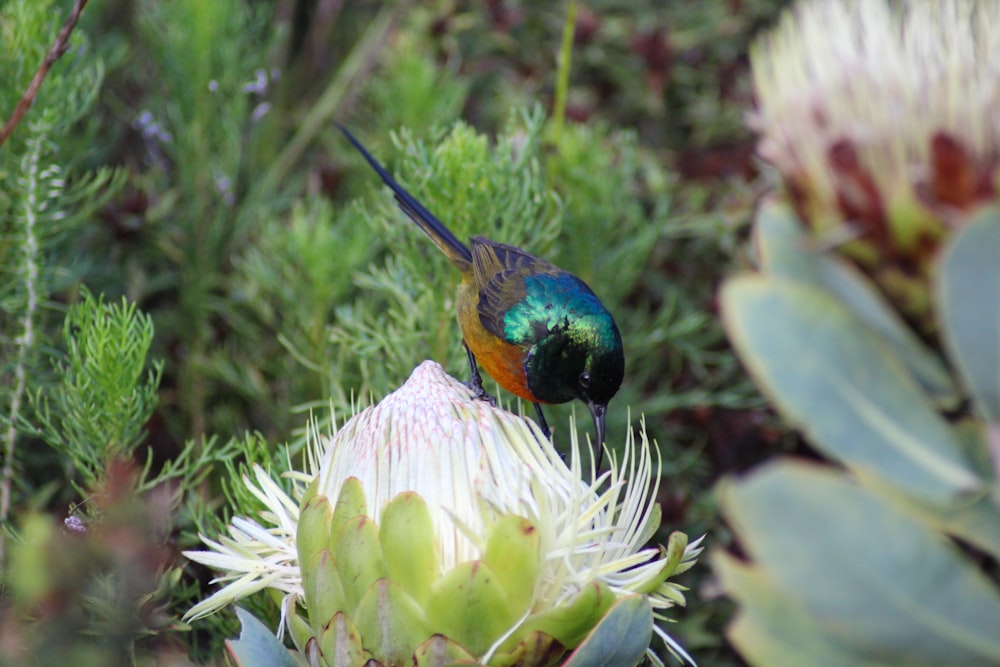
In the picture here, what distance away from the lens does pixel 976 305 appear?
0.39 meters

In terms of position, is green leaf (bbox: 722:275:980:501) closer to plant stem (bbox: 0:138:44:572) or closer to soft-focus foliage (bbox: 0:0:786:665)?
soft-focus foliage (bbox: 0:0:786:665)

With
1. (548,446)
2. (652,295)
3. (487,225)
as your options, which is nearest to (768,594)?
(548,446)

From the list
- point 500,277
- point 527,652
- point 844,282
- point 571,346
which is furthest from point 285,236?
point 844,282

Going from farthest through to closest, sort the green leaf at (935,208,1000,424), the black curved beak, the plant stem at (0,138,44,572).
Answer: the black curved beak → the plant stem at (0,138,44,572) → the green leaf at (935,208,1000,424)

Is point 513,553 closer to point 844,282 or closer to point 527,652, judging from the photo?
point 527,652

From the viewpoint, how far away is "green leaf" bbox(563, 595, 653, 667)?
58 centimetres

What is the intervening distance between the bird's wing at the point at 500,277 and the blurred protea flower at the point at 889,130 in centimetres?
70

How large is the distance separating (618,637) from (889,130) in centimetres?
33

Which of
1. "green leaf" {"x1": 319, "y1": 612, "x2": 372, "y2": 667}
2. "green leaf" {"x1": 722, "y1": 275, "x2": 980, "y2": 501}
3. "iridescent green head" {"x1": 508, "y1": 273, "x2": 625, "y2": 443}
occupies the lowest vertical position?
"iridescent green head" {"x1": 508, "y1": 273, "x2": 625, "y2": 443}

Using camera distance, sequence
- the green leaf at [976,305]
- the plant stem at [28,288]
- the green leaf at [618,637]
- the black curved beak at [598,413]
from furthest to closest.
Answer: the black curved beak at [598,413] < the plant stem at [28,288] < the green leaf at [618,637] < the green leaf at [976,305]

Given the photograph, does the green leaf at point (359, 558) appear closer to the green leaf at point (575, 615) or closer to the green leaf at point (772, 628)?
the green leaf at point (575, 615)

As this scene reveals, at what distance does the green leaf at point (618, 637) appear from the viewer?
58 cm

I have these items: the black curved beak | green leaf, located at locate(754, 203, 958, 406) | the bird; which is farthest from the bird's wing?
green leaf, located at locate(754, 203, 958, 406)

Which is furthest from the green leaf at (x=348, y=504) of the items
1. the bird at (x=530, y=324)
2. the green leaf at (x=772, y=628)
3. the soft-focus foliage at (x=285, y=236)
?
the bird at (x=530, y=324)
